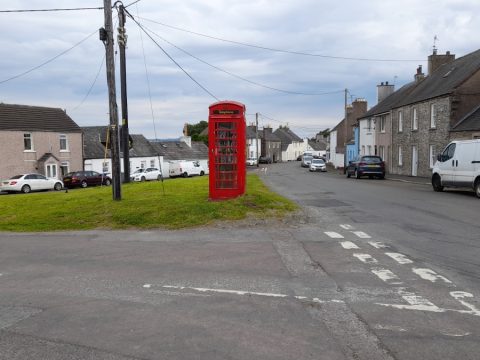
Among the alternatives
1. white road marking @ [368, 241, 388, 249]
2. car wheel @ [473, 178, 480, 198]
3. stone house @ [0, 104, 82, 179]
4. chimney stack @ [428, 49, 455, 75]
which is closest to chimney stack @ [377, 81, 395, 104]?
chimney stack @ [428, 49, 455, 75]

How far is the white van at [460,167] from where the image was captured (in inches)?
706

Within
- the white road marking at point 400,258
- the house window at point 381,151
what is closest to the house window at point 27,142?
the house window at point 381,151

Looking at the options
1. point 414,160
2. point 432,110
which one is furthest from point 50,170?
point 432,110

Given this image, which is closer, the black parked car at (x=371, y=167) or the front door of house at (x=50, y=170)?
the black parked car at (x=371, y=167)

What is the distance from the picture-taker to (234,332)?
446 cm

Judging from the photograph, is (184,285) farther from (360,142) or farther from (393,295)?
(360,142)

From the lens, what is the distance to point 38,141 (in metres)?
45.2

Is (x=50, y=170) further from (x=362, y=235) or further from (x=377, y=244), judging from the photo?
(x=377, y=244)

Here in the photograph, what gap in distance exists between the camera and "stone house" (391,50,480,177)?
29.8 meters

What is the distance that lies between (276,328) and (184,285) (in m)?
1.92

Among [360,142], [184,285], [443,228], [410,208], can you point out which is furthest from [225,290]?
[360,142]

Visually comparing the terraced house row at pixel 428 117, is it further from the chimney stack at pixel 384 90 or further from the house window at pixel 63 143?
the house window at pixel 63 143

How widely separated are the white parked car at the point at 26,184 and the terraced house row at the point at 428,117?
2862 cm

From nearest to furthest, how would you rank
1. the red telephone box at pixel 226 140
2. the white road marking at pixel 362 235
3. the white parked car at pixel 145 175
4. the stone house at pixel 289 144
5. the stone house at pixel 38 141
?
1. the white road marking at pixel 362 235
2. the red telephone box at pixel 226 140
3. the stone house at pixel 38 141
4. the white parked car at pixel 145 175
5. the stone house at pixel 289 144
